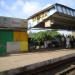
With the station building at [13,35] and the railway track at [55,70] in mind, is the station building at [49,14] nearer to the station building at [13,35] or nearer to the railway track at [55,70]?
the station building at [13,35]

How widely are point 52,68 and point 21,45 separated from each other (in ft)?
25.4

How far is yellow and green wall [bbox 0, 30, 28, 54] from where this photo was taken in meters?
21.7

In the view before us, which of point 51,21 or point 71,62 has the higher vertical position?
point 51,21

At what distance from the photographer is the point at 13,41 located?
2294 centimetres

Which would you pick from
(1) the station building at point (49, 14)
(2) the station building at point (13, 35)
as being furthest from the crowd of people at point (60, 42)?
(2) the station building at point (13, 35)

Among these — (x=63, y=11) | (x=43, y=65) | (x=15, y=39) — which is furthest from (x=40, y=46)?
(x=43, y=65)

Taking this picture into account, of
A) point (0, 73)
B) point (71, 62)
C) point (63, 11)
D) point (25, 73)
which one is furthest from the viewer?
point (63, 11)

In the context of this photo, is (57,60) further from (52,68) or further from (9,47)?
(9,47)

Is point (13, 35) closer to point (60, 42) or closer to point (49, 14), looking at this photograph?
point (49, 14)

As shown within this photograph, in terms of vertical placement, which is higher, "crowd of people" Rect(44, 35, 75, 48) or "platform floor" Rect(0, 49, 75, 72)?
"crowd of people" Rect(44, 35, 75, 48)

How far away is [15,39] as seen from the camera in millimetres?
23234

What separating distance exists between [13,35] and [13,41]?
554mm

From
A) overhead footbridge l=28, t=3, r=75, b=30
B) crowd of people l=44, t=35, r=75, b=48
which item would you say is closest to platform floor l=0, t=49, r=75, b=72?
overhead footbridge l=28, t=3, r=75, b=30

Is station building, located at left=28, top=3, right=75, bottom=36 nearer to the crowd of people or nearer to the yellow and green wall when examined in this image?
the crowd of people
